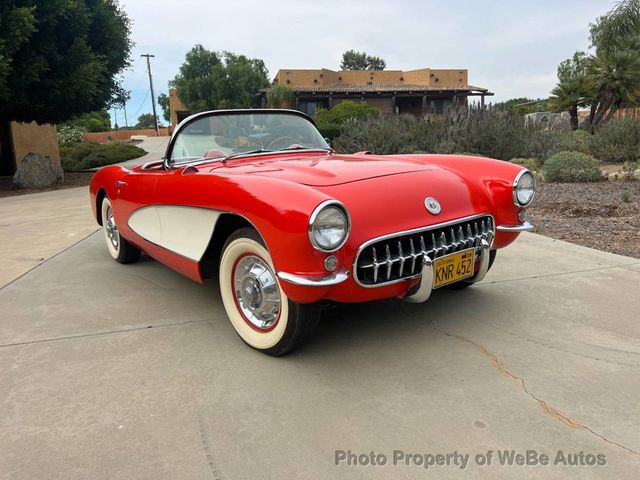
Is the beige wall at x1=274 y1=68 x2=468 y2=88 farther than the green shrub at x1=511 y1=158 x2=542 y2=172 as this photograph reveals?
Yes

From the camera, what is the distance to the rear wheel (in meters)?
4.66

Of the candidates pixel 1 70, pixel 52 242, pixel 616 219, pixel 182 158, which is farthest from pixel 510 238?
pixel 1 70

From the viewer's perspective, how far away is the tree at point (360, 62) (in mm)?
68250

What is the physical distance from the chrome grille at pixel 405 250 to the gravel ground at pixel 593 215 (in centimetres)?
262

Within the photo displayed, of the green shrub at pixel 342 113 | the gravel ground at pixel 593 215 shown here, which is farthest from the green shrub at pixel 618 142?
the green shrub at pixel 342 113

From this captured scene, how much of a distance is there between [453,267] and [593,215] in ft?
14.2

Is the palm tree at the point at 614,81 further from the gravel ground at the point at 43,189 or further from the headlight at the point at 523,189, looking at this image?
the headlight at the point at 523,189

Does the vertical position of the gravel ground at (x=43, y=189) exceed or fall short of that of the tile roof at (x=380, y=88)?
it falls short

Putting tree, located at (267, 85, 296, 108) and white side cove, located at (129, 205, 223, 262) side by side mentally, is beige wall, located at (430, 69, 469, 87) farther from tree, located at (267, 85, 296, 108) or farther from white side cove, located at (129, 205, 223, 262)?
white side cove, located at (129, 205, 223, 262)

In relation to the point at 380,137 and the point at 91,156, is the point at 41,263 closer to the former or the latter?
the point at 380,137

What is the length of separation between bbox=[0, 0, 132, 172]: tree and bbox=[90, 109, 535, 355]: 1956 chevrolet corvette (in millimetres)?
8360

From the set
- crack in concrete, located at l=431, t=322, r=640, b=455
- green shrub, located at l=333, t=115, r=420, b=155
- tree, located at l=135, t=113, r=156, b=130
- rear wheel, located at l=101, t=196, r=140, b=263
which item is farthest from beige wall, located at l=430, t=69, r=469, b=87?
tree, located at l=135, t=113, r=156, b=130

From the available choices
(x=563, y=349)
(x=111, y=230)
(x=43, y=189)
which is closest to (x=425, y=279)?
(x=563, y=349)

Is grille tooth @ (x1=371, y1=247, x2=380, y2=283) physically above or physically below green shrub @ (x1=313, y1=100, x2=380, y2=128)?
below
